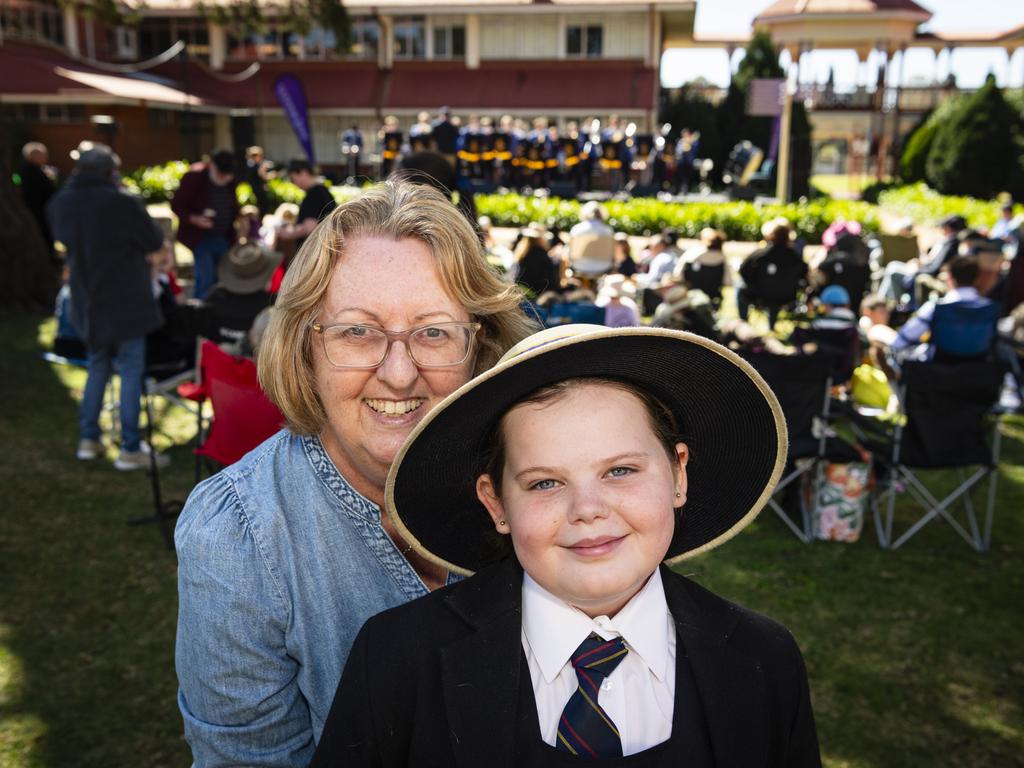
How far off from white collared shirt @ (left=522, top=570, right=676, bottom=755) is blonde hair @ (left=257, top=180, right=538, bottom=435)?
56 cm

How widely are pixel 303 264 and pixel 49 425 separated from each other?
Answer: 674 cm

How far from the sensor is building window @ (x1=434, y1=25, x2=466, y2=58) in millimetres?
33344

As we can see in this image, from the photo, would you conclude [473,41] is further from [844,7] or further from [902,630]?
[902,630]

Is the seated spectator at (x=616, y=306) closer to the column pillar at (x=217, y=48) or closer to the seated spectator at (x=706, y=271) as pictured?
the seated spectator at (x=706, y=271)

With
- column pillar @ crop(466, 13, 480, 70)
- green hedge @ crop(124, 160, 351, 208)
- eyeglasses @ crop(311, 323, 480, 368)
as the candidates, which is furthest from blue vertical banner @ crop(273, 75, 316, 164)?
column pillar @ crop(466, 13, 480, 70)

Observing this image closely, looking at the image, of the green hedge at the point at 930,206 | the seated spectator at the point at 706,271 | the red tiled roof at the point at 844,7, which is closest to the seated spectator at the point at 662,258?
the seated spectator at the point at 706,271

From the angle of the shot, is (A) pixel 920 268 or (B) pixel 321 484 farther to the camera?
(A) pixel 920 268

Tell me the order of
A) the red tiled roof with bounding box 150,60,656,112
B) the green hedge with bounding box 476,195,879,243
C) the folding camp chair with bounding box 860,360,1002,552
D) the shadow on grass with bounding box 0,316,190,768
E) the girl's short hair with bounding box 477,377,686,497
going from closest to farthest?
the girl's short hair with bounding box 477,377,686,497 → the shadow on grass with bounding box 0,316,190,768 → the folding camp chair with bounding box 860,360,1002,552 → the green hedge with bounding box 476,195,879,243 → the red tiled roof with bounding box 150,60,656,112

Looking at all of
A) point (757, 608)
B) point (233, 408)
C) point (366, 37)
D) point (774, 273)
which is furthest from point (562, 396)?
point (366, 37)

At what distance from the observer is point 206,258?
9891 mm

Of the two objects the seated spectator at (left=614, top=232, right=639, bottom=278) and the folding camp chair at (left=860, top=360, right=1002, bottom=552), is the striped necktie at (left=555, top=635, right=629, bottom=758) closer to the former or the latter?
the folding camp chair at (left=860, top=360, right=1002, bottom=552)

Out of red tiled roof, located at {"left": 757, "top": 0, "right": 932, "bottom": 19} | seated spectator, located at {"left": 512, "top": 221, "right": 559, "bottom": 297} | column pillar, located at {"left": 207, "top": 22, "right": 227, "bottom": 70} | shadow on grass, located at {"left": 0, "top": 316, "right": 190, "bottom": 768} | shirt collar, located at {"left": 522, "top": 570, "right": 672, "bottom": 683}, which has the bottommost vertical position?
shadow on grass, located at {"left": 0, "top": 316, "right": 190, "bottom": 768}

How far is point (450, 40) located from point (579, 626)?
3463cm

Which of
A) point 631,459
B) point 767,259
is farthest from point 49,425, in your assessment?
point 767,259
